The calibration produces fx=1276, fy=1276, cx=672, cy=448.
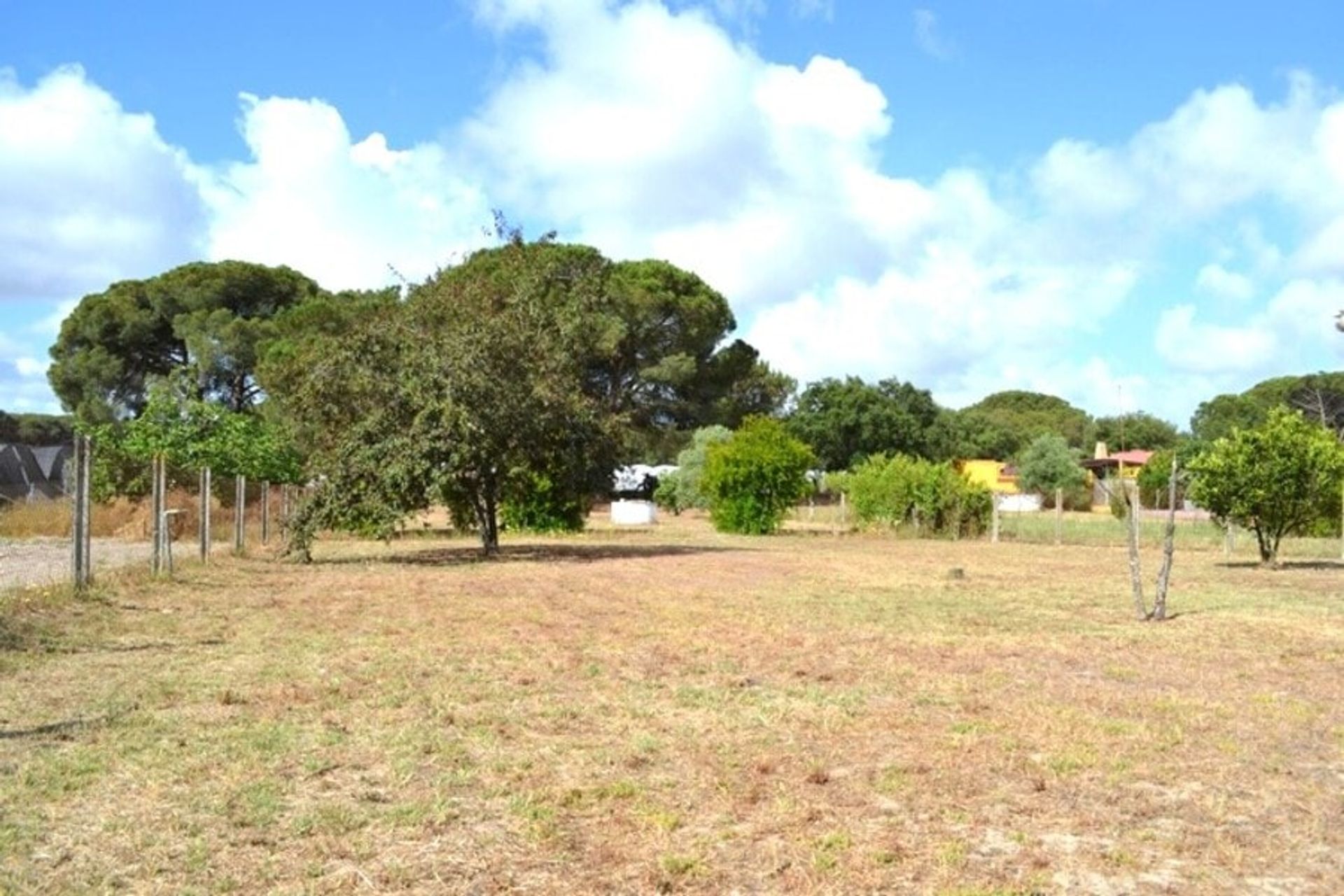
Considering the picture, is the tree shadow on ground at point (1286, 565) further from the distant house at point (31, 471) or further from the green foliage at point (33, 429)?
the green foliage at point (33, 429)

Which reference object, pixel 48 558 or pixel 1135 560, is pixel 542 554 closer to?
pixel 48 558

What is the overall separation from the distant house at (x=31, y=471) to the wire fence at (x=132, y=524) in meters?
0.20

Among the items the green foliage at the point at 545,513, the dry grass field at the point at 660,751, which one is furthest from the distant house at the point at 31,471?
the dry grass field at the point at 660,751

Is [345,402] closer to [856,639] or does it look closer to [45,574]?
[45,574]

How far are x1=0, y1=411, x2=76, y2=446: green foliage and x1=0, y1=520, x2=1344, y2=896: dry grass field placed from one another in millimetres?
75819

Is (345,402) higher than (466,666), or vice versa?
(345,402)

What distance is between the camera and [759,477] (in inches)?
1495

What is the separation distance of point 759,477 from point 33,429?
209 feet

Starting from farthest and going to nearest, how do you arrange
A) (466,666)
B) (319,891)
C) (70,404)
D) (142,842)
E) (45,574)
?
(70,404), (45,574), (466,666), (142,842), (319,891)

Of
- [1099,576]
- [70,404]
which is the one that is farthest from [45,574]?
[70,404]

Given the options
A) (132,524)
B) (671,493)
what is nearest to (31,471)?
(132,524)

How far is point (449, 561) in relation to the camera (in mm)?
23328

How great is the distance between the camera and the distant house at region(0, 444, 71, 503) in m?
44.8

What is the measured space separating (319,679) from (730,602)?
7290mm
